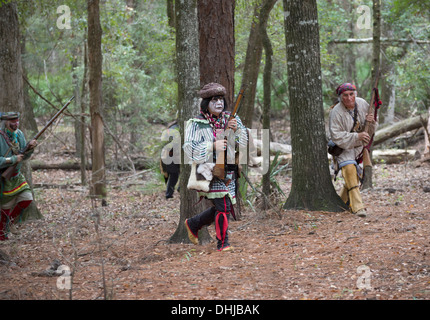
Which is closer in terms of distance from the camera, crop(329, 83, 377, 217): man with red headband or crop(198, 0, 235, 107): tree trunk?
crop(198, 0, 235, 107): tree trunk

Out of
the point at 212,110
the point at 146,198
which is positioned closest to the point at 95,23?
the point at 146,198

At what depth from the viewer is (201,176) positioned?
580 cm

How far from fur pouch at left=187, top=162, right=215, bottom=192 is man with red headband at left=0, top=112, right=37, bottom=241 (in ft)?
11.1

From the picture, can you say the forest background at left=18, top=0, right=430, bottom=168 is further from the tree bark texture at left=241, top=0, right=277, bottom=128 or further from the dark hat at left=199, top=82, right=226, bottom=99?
the dark hat at left=199, top=82, right=226, bottom=99

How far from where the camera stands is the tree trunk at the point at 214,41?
724cm

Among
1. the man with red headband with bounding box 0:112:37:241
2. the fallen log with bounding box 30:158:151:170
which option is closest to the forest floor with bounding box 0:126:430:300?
the man with red headband with bounding box 0:112:37:241

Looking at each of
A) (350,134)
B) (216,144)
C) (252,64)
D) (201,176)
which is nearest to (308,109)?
(350,134)

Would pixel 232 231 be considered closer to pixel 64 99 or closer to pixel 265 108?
pixel 265 108

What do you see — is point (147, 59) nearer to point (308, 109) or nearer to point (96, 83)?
point (96, 83)

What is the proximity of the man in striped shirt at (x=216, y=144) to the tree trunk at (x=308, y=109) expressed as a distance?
2134 millimetres

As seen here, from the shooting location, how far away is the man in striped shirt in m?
5.80

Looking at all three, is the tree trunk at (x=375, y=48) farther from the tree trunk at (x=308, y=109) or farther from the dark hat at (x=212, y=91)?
the dark hat at (x=212, y=91)

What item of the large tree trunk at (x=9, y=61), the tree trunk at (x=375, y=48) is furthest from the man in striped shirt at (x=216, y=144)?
the tree trunk at (x=375, y=48)

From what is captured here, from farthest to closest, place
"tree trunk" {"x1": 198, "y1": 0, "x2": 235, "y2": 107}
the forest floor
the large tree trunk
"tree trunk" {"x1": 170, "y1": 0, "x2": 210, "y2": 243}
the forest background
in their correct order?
the forest background, the large tree trunk, "tree trunk" {"x1": 198, "y1": 0, "x2": 235, "y2": 107}, "tree trunk" {"x1": 170, "y1": 0, "x2": 210, "y2": 243}, the forest floor
